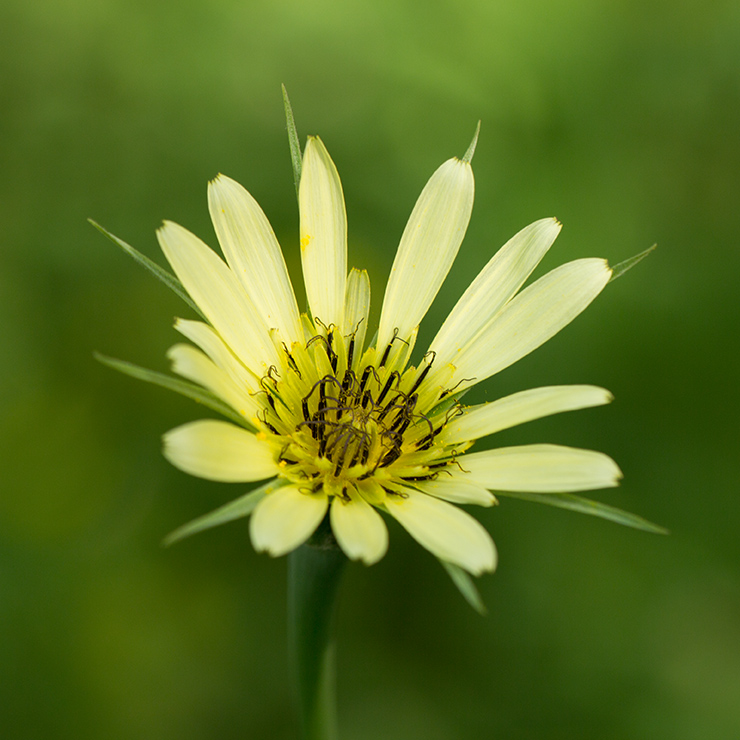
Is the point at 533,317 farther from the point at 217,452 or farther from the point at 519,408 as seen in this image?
the point at 217,452

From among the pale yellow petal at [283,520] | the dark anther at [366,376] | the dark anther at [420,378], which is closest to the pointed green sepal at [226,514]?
the pale yellow petal at [283,520]

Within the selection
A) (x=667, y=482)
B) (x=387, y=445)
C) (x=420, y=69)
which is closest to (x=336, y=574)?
(x=387, y=445)

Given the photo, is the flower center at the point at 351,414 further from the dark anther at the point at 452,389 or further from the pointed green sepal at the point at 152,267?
the pointed green sepal at the point at 152,267

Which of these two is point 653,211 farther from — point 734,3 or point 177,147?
point 177,147

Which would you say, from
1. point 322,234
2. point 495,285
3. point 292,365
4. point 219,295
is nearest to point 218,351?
point 219,295

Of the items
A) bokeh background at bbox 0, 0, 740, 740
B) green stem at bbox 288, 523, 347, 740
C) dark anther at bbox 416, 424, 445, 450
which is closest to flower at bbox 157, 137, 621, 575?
dark anther at bbox 416, 424, 445, 450
